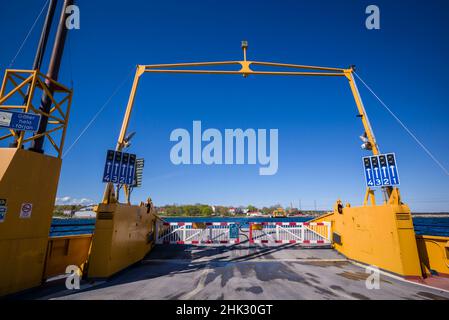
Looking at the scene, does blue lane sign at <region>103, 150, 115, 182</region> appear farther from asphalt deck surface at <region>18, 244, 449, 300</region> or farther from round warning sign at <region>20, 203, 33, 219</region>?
asphalt deck surface at <region>18, 244, 449, 300</region>

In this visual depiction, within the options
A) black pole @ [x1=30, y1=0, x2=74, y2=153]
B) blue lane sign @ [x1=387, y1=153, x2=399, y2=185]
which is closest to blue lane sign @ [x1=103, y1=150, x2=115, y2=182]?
black pole @ [x1=30, y1=0, x2=74, y2=153]

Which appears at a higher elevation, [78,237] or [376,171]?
[376,171]

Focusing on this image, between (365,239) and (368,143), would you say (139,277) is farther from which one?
(368,143)

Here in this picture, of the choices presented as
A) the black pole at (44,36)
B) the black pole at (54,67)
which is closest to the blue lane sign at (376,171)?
the black pole at (54,67)

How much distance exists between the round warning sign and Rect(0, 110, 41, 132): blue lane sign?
6.37 ft

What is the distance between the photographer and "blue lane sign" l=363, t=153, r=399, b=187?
7.67 meters

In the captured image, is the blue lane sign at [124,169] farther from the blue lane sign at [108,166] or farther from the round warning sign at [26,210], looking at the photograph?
the round warning sign at [26,210]

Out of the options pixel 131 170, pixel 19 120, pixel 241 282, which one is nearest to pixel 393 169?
pixel 241 282

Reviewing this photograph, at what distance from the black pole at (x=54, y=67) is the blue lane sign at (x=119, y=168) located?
6.36 feet

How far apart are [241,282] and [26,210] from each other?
19.4ft

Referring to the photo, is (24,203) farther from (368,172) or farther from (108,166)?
(368,172)

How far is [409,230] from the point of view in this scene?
6508mm

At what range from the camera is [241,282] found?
587 cm

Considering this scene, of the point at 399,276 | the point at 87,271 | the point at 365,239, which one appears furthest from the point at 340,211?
the point at 87,271
